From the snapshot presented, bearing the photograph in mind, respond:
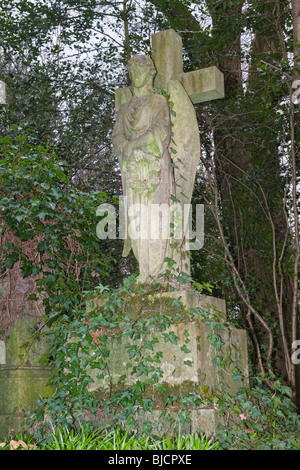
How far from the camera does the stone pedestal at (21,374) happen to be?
5.53 m

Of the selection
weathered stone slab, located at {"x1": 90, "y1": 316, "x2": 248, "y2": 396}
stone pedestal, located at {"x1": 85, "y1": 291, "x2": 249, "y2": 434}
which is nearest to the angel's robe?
stone pedestal, located at {"x1": 85, "y1": 291, "x2": 249, "y2": 434}

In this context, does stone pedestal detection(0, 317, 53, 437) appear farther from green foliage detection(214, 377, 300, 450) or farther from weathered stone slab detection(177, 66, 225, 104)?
weathered stone slab detection(177, 66, 225, 104)

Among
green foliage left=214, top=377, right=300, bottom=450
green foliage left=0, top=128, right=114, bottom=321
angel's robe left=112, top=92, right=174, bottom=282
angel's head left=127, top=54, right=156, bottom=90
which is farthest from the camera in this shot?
green foliage left=0, top=128, right=114, bottom=321

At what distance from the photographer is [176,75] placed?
18.5 feet

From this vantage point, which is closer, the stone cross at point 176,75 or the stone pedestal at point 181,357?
the stone pedestal at point 181,357

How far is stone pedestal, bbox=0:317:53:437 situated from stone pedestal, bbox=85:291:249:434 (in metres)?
0.97

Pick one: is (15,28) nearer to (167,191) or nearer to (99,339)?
(167,191)

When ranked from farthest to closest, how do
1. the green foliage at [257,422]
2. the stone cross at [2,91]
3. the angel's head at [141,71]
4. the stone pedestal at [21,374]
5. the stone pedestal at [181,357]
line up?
the stone cross at [2,91], the stone pedestal at [21,374], the angel's head at [141,71], the stone pedestal at [181,357], the green foliage at [257,422]

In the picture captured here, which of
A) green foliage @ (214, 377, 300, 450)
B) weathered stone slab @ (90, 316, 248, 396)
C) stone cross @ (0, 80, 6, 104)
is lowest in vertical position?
green foliage @ (214, 377, 300, 450)

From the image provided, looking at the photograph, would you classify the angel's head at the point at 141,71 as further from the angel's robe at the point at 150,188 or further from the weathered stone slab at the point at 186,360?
the weathered stone slab at the point at 186,360

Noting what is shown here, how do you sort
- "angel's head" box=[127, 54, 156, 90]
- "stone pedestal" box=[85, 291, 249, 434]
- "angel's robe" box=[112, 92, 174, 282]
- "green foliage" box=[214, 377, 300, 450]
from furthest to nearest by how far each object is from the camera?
"angel's head" box=[127, 54, 156, 90] → "angel's robe" box=[112, 92, 174, 282] → "stone pedestal" box=[85, 291, 249, 434] → "green foliage" box=[214, 377, 300, 450]

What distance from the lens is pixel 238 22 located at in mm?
9406

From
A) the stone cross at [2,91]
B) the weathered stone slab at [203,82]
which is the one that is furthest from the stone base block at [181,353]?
the stone cross at [2,91]

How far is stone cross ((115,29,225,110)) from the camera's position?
5.55 meters
